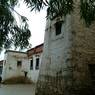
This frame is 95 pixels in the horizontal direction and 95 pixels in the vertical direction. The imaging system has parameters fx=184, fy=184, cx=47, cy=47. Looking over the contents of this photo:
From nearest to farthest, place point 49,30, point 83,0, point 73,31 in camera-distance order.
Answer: point 83,0 → point 73,31 → point 49,30

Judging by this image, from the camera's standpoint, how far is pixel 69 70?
6.52 metres

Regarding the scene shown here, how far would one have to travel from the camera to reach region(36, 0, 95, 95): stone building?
6414 millimetres

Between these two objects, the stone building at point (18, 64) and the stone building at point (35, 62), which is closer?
the stone building at point (35, 62)

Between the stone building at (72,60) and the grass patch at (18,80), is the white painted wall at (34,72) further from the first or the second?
the stone building at (72,60)

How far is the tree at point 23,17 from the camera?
119 inches

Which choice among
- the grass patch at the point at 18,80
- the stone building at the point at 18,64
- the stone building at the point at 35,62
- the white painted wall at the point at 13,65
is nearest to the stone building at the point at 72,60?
the stone building at the point at 35,62

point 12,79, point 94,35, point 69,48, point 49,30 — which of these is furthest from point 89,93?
point 12,79

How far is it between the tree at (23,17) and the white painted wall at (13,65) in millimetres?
13456

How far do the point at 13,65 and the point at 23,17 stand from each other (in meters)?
14.2

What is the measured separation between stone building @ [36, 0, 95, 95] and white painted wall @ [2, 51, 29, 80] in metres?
9.67

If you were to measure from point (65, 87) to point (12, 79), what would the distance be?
449 inches

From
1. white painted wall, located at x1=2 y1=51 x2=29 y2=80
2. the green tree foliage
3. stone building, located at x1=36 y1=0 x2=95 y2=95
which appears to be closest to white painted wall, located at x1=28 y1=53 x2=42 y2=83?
white painted wall, located at x1=2 y1=51 x2=29 y2=80

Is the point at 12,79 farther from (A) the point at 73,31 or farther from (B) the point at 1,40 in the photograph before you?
(B) the point at 1,40

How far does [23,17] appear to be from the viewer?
369 centimetres
